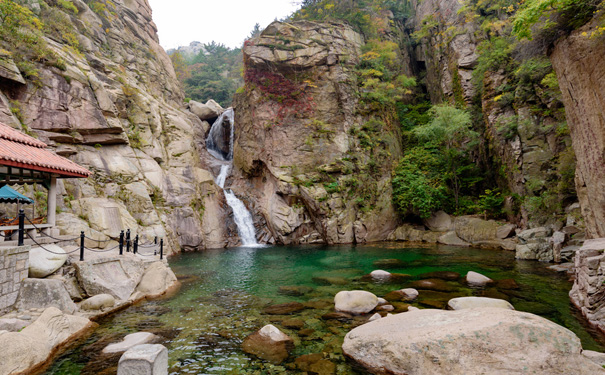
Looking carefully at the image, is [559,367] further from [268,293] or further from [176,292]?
[176,292]

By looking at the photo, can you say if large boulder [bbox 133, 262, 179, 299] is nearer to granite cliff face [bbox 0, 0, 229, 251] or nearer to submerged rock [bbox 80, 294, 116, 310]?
submerged rock [bbox 80, 294, 116, 310]

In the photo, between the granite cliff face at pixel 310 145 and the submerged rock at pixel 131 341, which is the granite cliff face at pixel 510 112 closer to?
the granite cliff face at pixel 310 145

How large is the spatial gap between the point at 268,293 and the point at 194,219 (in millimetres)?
13948

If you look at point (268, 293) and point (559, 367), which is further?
point (268, 293)

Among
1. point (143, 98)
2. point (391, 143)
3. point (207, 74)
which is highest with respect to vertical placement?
point (207, 74)

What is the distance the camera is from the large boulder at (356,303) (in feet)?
24.9

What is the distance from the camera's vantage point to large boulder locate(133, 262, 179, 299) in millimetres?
9469

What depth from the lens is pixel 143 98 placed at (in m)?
23.9

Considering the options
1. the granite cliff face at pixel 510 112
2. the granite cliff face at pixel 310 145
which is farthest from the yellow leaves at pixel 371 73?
the granite cliff face at pixel 510 112

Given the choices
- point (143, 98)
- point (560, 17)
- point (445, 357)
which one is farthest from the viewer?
point (143, 98)

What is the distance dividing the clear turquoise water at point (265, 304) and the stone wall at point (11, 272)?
77.5 inches

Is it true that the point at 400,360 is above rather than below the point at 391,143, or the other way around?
below

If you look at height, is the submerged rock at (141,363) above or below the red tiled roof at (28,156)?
below

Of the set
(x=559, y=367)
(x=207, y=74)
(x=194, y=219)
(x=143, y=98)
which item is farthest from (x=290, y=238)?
(x=207, y=74)
